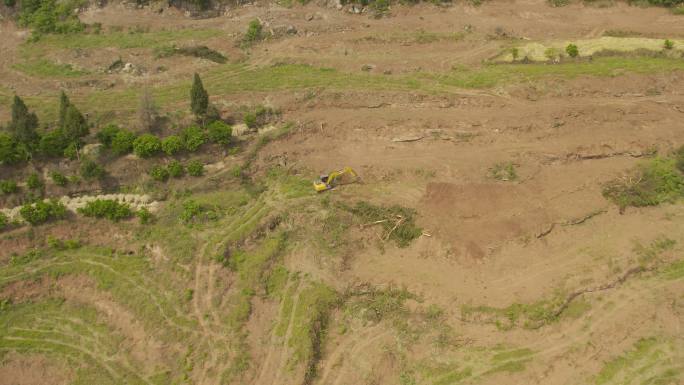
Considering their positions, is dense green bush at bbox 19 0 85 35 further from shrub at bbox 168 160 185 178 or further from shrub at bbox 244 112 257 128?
shrub at bbox 168 160 185 178

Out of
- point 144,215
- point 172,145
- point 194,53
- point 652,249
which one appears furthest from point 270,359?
point 194,53

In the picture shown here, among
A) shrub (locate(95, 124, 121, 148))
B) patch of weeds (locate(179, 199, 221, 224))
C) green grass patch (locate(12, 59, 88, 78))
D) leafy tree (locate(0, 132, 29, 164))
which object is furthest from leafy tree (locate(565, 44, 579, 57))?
leafy tree (locate(0, 132, 29, 164))

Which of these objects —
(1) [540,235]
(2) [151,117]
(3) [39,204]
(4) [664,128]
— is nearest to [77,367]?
(3) [39,204]

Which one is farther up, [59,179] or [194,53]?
[194,53]

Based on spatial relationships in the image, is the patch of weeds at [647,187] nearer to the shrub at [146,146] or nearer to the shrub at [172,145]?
the shrub at [172,145]

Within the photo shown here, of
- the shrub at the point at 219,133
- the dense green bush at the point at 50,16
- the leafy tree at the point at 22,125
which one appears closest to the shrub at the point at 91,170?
the leafy tree at the point at 22,125

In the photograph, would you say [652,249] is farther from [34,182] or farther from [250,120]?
[34,182]
